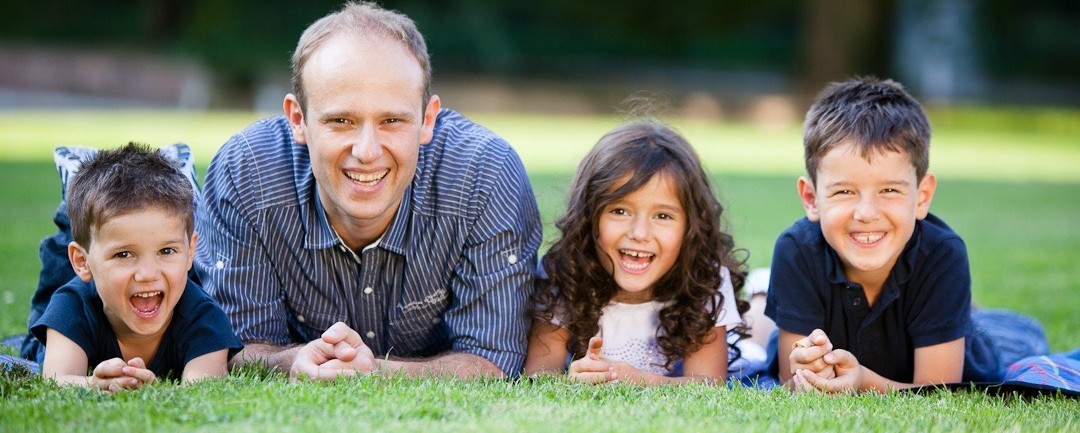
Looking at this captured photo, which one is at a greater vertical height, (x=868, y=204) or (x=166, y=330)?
(x=868, y=204)

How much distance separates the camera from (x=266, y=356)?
172 inches

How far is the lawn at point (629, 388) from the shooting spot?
11.6 feet

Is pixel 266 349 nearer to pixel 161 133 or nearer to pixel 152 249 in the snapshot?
pixel 152 249

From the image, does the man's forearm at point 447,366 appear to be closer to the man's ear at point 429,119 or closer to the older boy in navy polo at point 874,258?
the man's ear at point 429,119

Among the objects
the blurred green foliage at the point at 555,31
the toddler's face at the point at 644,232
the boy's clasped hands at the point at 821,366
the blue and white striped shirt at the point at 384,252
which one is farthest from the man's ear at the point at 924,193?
the blurred green foliage at the point at 555,31

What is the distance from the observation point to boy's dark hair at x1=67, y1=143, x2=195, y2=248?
4.15m

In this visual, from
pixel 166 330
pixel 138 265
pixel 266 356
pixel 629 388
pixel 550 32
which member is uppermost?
pixel 550 32

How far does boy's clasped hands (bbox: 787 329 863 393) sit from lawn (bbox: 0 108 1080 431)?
7.2 inches

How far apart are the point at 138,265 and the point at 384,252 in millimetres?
896

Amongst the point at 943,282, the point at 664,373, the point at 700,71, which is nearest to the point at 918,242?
the point at 943,282

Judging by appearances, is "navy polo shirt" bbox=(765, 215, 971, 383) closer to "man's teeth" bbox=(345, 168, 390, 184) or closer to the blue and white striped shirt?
the blue and white striped shirt

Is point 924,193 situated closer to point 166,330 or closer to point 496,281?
point 496,281

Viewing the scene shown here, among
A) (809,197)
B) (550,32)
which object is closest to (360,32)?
(809,197)

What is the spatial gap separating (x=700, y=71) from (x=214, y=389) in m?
31.2
